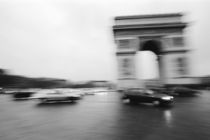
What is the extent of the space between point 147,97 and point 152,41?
966 inches

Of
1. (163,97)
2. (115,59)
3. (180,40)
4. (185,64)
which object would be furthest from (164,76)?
(163,97)

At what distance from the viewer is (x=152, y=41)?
36.5m

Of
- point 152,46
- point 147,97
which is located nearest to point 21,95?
point 147,97

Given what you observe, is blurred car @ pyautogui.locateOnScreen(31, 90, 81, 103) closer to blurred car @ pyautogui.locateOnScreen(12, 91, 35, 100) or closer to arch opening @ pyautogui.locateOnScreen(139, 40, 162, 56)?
blurred car @ pyautogui.locateOnScreen(12, 91, 35, 100)

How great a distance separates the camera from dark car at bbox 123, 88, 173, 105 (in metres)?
12.8

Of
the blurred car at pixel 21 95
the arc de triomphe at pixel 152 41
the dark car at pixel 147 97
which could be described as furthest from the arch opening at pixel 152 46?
the dark car at pixel 147 97

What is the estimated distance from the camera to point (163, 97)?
12.8m

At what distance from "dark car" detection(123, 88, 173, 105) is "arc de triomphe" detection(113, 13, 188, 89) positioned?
61.9 ft

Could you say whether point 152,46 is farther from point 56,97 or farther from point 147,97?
point 56,97

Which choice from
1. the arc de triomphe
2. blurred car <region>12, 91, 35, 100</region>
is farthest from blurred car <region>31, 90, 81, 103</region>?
the arc de triomphe

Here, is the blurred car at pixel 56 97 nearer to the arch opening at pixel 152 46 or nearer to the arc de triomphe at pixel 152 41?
the arc de triomphe at pixel 152 41

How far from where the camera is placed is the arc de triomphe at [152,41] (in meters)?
34.5

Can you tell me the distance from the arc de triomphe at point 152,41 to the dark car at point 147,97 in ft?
61.9

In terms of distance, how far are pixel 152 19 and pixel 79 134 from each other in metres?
32.9
